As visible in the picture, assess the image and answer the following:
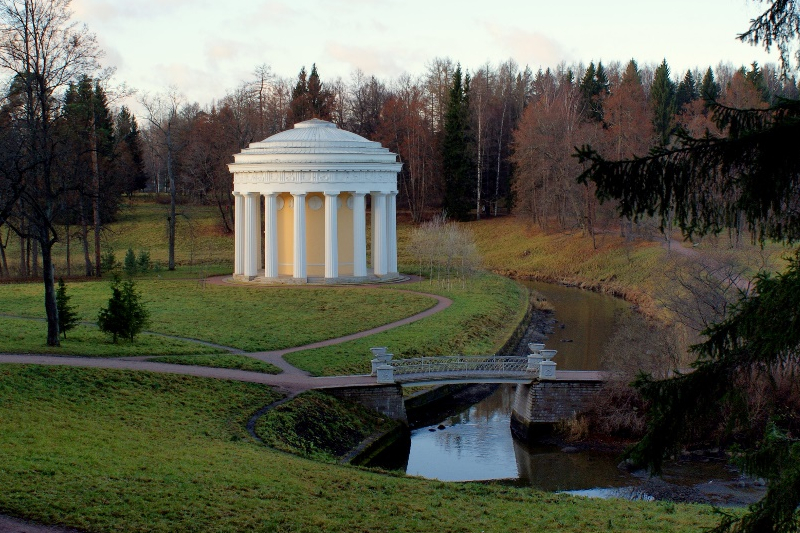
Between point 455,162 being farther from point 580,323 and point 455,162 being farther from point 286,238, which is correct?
point 580,323

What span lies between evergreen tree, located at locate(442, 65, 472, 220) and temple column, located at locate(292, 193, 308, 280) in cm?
3189

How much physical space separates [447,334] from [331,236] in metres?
14.3

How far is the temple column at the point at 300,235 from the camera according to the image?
1954 inches

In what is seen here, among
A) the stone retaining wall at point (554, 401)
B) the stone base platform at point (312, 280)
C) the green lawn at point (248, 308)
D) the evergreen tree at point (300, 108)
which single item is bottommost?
the stone retaining wall at point (554, 401)

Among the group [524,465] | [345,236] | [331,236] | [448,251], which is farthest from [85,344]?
[448,251]

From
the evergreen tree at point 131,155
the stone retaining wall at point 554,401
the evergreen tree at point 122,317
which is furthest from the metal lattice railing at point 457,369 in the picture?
the evergreen tree at point 131,155

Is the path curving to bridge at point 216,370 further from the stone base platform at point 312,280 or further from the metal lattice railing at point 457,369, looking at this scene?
the stone base platform at point 312,280

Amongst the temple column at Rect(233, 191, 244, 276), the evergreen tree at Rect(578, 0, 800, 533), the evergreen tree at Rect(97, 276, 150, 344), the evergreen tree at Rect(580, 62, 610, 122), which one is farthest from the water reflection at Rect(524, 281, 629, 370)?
the evergreen tree at Rect(580, 62, 610, 122)

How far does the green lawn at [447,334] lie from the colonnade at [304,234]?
3.39 m

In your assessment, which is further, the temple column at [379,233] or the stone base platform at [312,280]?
the temple column at [379,233]

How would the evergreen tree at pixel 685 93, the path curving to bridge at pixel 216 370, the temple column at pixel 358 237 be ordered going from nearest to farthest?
the path curving to bridge at pixel 216 370 → the temple column at pixel 358 237 → the evergreen tree at pixel 685 93

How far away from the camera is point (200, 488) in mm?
16328

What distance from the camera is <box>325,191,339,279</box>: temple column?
163 feet

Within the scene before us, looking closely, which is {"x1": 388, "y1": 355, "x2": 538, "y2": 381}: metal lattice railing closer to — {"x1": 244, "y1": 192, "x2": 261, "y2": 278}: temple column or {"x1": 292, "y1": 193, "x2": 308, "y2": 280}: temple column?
{"x1": 292, "y1": 193, "x2": 308, "y2": 280}: temple column
